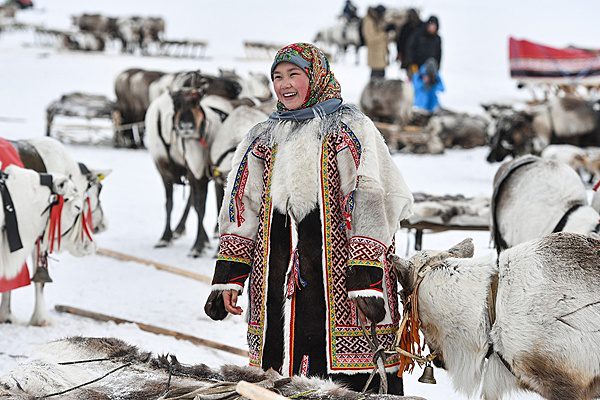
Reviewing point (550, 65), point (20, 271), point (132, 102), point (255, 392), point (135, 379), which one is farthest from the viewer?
point (550, 65)

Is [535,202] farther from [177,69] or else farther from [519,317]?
[177,69]

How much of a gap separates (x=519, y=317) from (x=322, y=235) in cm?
70

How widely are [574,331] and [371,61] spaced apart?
1493cm

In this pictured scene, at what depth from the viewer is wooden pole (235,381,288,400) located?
215 centimetres

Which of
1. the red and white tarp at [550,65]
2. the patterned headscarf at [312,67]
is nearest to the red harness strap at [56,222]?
the patterned headscarf at [312,67]

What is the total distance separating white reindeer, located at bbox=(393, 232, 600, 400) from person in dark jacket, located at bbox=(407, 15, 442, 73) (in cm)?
1311

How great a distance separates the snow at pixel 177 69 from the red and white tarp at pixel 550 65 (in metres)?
2.03

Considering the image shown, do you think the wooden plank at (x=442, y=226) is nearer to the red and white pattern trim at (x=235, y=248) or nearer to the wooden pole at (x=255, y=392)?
the red and white pattern trim at (x=235, y=248)

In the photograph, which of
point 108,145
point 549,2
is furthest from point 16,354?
point 549,2

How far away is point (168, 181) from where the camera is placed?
7.87 m

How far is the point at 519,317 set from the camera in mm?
2693

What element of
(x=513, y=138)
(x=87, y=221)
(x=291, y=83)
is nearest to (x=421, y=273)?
(x=291, y=83)

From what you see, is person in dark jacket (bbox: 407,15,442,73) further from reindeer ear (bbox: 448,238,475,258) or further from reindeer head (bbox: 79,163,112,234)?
reindeer ear (bbox: 448,238,475,258)

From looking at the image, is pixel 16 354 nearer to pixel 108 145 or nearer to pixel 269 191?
pixel 269 191
